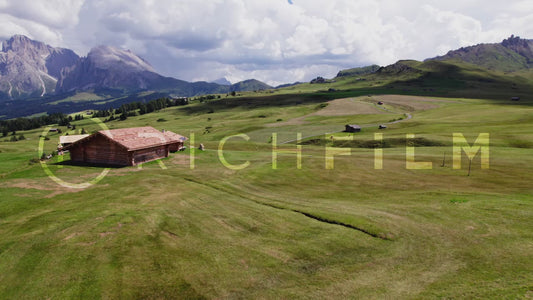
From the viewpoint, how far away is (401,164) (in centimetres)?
4591

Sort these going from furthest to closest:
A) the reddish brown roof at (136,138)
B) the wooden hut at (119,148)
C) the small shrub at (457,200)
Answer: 1. the reddish brown roof at (136,138)
2. the wooden hut at (119,148)
3. the small shrub at (457,200)

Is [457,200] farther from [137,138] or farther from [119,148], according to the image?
[137,138]

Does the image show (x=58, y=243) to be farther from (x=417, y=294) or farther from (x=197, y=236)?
(x=417, y=294)

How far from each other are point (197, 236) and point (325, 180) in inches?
883

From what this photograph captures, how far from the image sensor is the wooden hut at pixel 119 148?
4523 centimetres

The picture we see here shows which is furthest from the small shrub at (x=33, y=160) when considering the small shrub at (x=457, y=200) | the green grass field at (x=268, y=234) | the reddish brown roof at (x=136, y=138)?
the small shrub at (x=457, y=200)

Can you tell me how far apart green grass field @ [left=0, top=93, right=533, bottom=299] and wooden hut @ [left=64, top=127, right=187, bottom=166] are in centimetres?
447

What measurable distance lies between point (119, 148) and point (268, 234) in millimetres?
34378

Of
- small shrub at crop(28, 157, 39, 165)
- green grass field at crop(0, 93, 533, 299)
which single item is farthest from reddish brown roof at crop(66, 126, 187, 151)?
green grass field at crop(0, 93, 533, 299)

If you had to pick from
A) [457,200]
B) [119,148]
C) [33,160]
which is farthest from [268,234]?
[33,160]

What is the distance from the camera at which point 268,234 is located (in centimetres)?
2119

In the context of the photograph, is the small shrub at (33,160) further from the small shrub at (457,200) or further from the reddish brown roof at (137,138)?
the small shrub at (457,200)

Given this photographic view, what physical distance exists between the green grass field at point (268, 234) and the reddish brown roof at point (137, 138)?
223 inches

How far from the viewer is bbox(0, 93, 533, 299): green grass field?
565 inches
